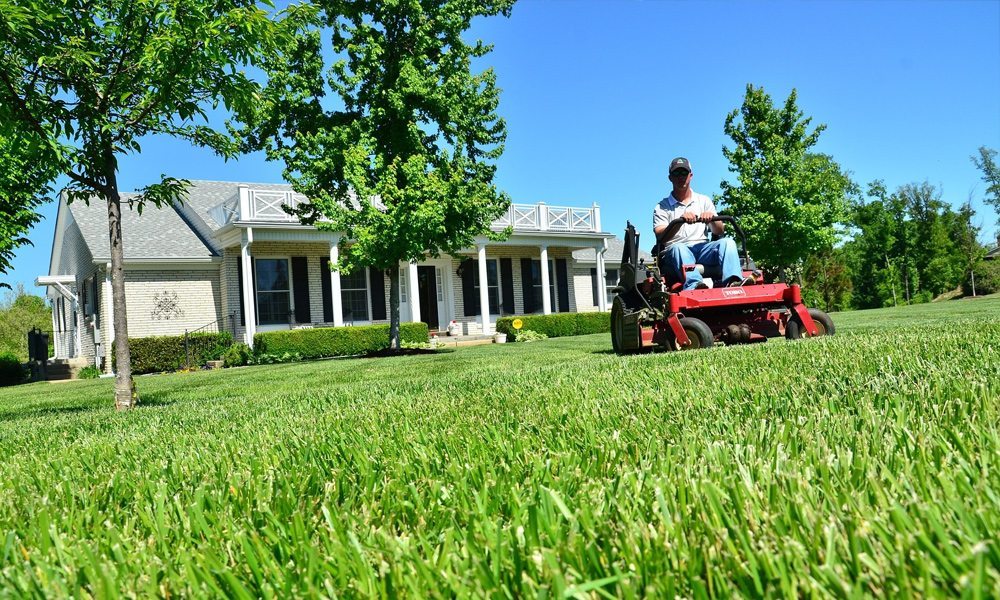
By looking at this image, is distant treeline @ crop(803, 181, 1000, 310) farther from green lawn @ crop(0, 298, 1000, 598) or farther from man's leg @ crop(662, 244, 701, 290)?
green lawn @ crop(0, 298, 1000, 598)

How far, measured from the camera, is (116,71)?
5.35 meters

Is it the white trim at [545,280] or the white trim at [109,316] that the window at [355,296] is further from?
the white trim at [109,316]

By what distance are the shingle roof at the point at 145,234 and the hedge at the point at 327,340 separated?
497 centimetres

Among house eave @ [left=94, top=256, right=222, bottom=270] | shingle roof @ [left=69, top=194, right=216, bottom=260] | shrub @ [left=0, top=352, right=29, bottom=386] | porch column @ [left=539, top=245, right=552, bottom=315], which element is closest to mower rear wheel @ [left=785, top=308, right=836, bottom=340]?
porch column @ [left=539, top=245, right=552, bottom=315]

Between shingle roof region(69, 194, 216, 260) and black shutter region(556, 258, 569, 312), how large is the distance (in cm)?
1361

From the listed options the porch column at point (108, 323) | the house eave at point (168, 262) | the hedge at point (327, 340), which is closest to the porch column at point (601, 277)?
the hedge at point (327, 340)

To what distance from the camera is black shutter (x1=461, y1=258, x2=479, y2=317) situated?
25750mm

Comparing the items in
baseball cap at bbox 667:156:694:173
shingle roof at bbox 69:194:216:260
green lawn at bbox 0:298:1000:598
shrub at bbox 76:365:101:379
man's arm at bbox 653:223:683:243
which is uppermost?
shingle roof at bbox 69:194:216:260

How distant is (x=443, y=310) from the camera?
2567 cm

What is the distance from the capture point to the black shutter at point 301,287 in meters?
22.3

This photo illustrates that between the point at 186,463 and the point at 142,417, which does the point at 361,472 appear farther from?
the point at 142,417

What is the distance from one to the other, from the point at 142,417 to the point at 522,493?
4328 mm

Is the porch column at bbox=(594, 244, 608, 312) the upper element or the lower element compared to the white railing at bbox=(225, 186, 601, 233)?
lower

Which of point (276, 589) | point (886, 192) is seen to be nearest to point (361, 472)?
point (276, 589)
